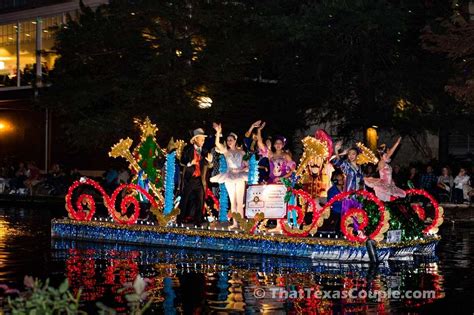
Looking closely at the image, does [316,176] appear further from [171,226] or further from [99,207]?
[99,207]

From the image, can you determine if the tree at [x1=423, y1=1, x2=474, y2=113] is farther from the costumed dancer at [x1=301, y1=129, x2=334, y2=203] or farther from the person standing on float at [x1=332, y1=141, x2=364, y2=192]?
the person standing on float at [x1=332, y1=141, x2=364, y2=192]

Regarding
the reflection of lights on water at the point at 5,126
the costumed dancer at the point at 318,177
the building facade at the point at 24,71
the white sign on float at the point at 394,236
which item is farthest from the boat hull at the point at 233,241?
the reflection of lights on water at the point at 5,126

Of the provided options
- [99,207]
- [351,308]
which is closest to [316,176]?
[351,308]

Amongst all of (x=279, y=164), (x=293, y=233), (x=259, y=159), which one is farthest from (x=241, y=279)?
(x=259, y=159)

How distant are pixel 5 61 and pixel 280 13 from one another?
20269 millimetres

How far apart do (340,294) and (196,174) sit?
8470 millimetres

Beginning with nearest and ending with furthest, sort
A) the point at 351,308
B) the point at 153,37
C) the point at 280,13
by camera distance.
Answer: the point at 351,308
the point at 153,37
the point at 280,13

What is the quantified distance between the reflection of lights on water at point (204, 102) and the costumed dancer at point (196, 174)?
31.0ft

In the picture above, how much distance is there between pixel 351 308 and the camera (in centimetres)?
1240

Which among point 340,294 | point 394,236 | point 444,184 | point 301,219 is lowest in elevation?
point 340,294

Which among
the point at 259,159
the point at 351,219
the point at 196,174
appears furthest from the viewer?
the point at 196,174

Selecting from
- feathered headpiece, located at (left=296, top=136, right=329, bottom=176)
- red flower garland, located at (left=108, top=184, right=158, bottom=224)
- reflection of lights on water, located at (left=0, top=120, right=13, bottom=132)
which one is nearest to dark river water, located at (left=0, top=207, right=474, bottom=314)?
red flower garland, located at (left=108, top=184, right=158, bottom=224)

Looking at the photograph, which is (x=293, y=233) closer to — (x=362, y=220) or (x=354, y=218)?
(x=354, y=218)

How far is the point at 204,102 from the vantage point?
31.3 metres
